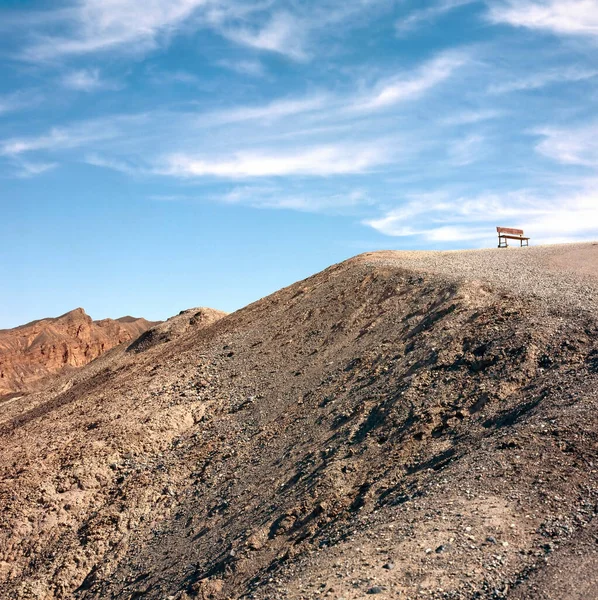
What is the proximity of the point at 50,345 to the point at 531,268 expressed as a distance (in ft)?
226

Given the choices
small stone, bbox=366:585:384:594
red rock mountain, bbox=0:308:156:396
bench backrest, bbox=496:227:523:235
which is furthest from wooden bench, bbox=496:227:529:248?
red rock mountain, bbox=0:308:156:396

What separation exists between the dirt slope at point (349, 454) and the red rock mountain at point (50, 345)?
5301 centimetres

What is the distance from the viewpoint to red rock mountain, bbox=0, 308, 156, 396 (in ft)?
255

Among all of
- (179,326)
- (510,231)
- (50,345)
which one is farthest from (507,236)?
(50,345)

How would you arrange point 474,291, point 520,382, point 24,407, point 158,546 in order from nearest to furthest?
point 520,382 < point 158,546 < point 474,291 < point 24,407

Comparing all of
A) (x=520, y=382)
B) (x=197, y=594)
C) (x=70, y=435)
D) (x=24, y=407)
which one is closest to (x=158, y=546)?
(x=197, y=594)

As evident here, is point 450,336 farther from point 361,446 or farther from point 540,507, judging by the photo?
point 540,507

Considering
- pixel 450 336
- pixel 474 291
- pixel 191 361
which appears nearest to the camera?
pixel 450 336

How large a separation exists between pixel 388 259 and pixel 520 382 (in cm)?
1418

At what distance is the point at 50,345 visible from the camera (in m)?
81.3

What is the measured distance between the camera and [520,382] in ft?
46.5

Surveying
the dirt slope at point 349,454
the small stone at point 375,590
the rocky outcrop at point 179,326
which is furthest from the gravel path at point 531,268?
the small stone at point 375,590

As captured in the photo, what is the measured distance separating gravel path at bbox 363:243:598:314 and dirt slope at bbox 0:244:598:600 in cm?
12

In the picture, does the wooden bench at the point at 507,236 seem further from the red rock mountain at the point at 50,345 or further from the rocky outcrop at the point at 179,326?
the red rock mountain at the point at 50,345
